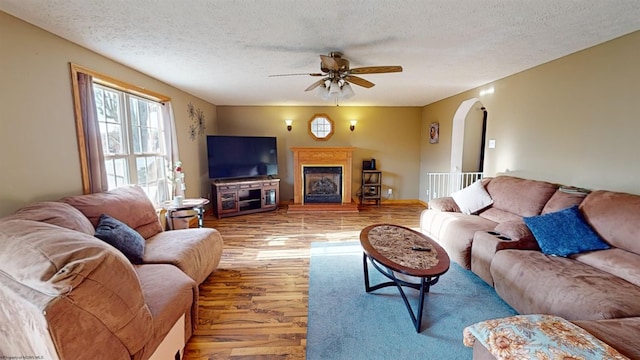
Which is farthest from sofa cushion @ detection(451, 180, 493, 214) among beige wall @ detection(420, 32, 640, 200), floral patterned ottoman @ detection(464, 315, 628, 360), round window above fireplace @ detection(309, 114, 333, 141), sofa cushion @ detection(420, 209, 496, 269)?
round window above fireplace @ detection(309, 114, 333, 141)

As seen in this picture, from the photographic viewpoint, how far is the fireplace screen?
5.89 meters

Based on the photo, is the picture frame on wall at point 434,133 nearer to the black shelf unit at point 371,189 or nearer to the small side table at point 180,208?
the black shelf unit at point 371,189

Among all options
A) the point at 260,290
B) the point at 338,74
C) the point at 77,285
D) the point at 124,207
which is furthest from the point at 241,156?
the point at 77,285

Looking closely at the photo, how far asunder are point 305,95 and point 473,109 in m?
3.56

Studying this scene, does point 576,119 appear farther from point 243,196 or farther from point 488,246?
point 243,196

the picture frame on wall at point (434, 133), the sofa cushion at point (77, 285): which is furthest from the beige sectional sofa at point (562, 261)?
the picture frame on wall at point (434, 133)

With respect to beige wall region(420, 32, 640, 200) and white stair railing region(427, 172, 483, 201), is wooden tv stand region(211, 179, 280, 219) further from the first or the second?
beige wall region(420, 32, 640, 200)

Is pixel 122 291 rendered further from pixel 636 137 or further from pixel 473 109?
pixel 473 109

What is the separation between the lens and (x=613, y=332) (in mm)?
1251

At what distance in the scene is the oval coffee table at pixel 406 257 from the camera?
194 centimetres

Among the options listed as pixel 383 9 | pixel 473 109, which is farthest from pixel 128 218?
pixel 473 109

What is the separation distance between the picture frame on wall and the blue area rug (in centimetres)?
323

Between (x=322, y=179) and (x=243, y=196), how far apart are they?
1781mm

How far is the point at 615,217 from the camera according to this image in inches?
83.1
